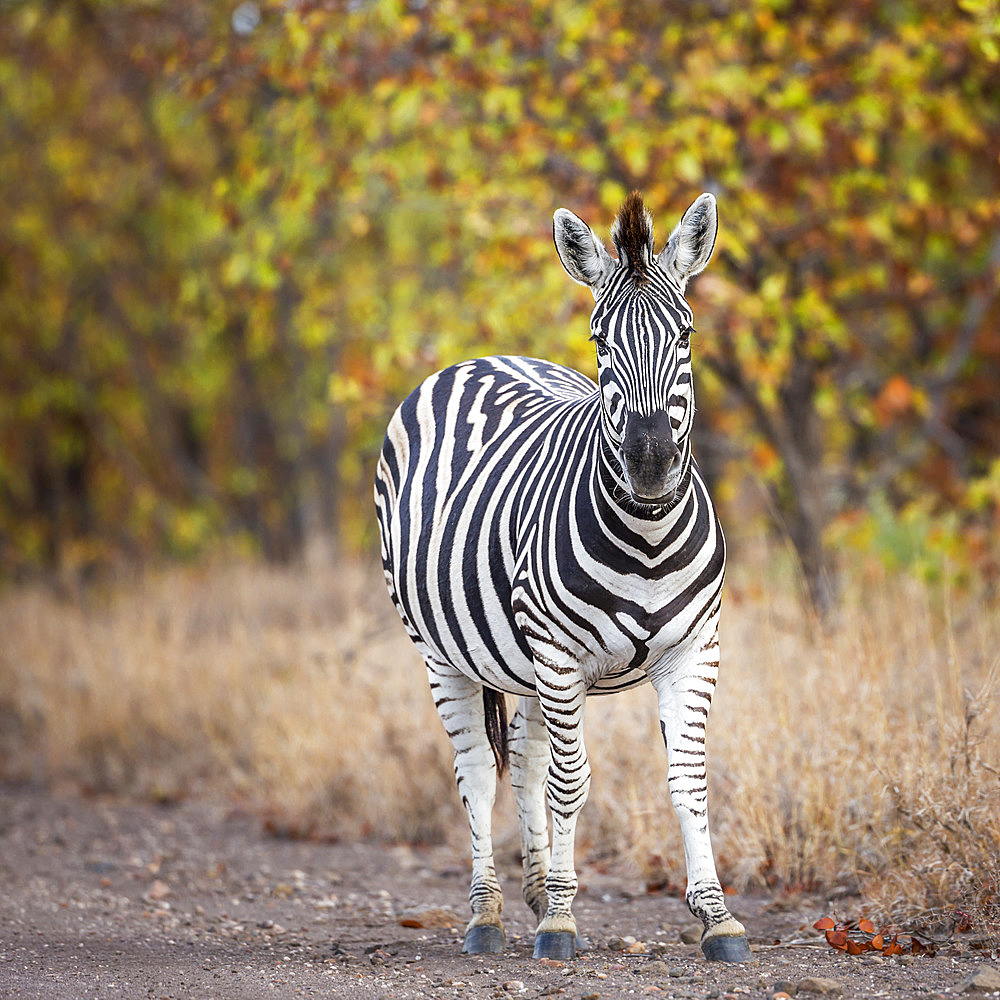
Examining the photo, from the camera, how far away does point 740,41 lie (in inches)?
326

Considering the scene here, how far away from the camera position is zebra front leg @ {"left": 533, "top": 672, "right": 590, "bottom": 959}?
149 inches

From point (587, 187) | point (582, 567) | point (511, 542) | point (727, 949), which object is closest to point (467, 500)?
point (511, 542)

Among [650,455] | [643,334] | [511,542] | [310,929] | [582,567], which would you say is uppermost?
[643,334]

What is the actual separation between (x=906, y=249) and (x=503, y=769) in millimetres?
6128

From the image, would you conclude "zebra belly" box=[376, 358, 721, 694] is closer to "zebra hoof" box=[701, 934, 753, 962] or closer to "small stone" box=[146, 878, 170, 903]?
"zebra hoof" box=[701, 934, 753, 962]

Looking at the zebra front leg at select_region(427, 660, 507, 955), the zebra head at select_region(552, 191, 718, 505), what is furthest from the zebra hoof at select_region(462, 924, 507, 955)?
the zebra head at select_region(552, 191, 718, 505)

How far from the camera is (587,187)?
7.69m

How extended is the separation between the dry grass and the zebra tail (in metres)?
0.87

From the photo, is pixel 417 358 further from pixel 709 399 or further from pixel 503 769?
pixel 709 399

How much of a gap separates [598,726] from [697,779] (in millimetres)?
2286

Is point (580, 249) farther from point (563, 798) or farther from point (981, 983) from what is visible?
point (981, 983)

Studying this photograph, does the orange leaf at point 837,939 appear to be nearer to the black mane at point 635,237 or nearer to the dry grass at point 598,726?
the dry grass at point 598,726

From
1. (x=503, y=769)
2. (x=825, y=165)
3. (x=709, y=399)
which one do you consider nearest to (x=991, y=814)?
(x=503, y=769)

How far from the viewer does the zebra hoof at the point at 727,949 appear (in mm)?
3779
